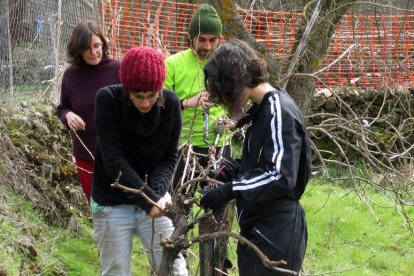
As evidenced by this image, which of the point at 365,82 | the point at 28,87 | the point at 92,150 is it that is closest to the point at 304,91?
the point at 92,150

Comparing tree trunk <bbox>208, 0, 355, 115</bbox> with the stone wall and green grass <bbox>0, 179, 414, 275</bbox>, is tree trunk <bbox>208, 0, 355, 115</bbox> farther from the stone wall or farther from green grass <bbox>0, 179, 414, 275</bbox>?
green grass <bbox>0, 179, 414, 275</bbox>

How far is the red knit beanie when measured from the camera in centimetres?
312

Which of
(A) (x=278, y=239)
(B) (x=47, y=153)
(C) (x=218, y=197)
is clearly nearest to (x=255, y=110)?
(C) (x=218, y=197)

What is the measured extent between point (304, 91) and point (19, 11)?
3557 millimetres

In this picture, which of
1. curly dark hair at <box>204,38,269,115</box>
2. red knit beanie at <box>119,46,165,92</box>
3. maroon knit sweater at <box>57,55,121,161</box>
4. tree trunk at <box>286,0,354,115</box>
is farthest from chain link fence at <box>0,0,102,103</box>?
curly dark hair at <box>204,38,269,115</box>

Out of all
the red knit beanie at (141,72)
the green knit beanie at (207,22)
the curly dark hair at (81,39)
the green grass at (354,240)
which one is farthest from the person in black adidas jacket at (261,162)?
the green grass at (354,240)

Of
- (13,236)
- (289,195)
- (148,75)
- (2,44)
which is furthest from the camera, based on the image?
(2,44)

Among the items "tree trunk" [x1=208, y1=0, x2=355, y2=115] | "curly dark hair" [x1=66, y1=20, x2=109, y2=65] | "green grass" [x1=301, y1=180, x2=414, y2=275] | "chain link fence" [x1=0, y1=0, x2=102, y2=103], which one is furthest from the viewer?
"chain link fence" [x1=0, y1=0, x2=102, y2=103]

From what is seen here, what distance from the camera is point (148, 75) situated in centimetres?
312

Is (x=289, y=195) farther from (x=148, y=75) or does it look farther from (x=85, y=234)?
(x=85, y=234)

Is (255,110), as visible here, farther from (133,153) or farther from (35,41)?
(35,41)

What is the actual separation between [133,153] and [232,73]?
855mm

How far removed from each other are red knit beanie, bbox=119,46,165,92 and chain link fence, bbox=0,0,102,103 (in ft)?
11.0

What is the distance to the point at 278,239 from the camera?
279cm
